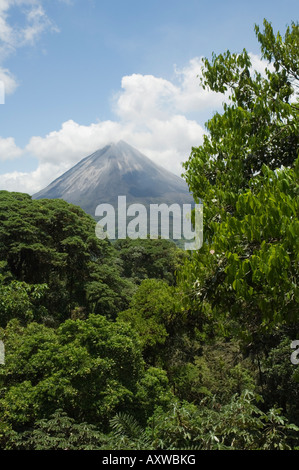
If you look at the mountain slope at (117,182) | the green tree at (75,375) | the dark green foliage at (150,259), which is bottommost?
the green tree at (75,375)

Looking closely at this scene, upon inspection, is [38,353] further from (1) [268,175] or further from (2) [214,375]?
(2) [214,375]

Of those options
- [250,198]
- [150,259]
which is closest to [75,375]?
[250,198]

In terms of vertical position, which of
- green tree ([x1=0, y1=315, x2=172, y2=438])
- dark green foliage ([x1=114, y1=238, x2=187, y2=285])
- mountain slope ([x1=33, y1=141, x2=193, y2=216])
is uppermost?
mountain slope ([x1=33, y1=141, x2=193, y2=216])

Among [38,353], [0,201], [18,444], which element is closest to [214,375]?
[38,353]

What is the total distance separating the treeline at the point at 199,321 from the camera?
138 inches

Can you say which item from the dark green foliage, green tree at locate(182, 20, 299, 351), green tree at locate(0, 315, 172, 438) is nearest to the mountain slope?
Answer: the dark green foliage

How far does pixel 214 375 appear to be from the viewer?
1683cm

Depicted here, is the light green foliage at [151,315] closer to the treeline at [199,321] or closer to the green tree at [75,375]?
the treeline at [199,321]

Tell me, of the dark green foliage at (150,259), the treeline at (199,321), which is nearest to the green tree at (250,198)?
the treeline at (199,321)

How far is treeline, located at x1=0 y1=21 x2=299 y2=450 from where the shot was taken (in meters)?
3.51

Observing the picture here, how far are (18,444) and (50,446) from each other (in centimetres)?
87

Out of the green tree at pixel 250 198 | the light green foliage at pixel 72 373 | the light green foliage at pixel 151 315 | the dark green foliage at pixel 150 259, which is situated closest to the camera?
the green tree at pixel 250 198

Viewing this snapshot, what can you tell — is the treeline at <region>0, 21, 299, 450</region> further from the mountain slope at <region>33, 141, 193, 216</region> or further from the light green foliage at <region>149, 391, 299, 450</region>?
the mountain slope at <region>33, 141, 193, 216</region>

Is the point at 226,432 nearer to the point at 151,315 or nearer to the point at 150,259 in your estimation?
the point at 151,315
